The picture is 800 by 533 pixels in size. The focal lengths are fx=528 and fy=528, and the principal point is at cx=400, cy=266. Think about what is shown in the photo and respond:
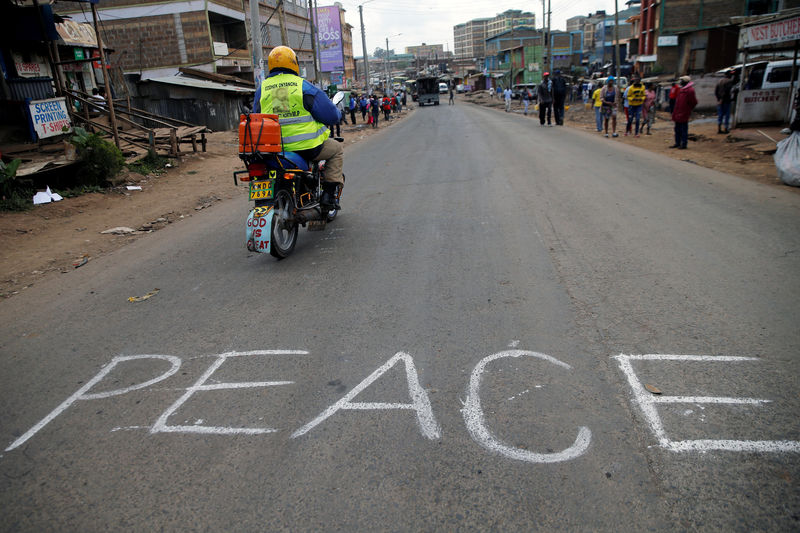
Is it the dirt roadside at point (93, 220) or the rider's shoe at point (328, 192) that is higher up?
the rider's shoe at point (328, 192)

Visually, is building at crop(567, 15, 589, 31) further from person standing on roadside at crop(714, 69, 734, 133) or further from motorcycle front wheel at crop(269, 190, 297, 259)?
motorcycle front wheel at crop(269, 190, 297, 259)

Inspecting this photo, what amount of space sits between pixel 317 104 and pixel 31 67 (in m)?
14.5

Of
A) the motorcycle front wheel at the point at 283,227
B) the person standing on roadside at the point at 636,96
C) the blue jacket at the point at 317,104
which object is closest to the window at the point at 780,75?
the person standing on roadside at the point at 636,96

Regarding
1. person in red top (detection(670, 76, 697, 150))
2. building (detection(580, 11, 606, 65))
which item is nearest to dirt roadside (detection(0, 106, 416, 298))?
person in red top (detection(670, 76, 697, 150))

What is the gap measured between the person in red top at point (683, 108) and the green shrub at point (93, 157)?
510 inches

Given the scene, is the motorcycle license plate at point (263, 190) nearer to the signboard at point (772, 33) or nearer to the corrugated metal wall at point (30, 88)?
the corrugated metal wall at point (30, 88)

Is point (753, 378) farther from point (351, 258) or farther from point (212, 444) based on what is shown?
point (351, 258)

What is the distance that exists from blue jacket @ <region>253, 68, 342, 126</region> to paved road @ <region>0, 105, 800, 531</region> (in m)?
1.42

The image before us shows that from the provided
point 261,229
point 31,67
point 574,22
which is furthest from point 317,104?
point 574,22

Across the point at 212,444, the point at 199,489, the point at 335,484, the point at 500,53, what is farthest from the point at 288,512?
the point at 500,53

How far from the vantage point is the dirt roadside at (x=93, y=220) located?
6305mm

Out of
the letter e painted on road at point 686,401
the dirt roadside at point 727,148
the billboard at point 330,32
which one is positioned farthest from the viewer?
the billboard at point 330,32

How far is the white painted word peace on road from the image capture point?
245 cm

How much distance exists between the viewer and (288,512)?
2203 millimetres
